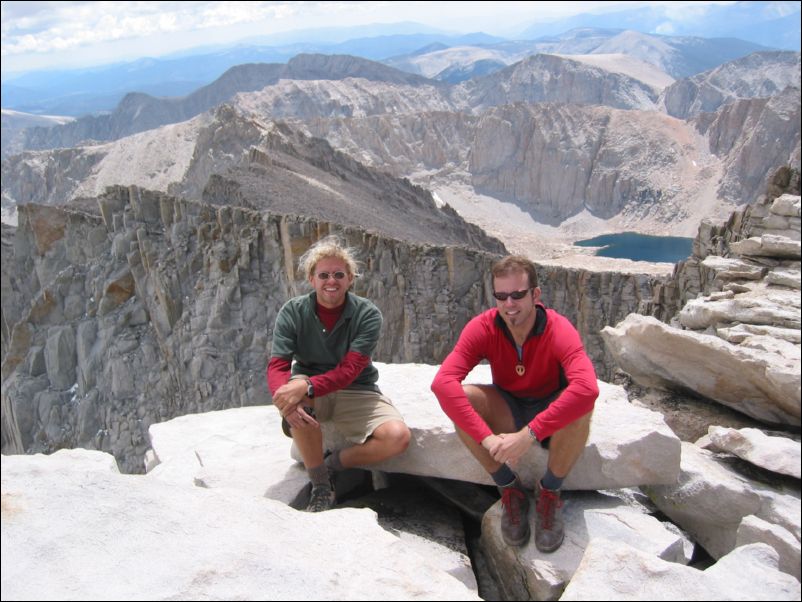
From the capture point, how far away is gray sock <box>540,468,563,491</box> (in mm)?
4728

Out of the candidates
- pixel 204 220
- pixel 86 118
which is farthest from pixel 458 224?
pixel 86 118

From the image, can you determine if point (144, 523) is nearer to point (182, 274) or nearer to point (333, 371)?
point (333, 371)

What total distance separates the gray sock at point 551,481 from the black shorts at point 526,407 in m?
0.36

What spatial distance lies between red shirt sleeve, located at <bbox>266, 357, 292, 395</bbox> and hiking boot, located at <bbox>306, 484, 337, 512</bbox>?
36.6 inches

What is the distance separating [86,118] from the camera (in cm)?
18825

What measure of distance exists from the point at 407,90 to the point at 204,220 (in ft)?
510

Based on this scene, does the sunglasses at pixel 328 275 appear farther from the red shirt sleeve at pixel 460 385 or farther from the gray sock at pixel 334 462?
the gray sock at pixel 334 462

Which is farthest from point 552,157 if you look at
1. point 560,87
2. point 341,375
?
point 341,375

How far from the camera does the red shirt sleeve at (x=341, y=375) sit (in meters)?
5.65

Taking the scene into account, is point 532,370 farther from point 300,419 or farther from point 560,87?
point 560,87

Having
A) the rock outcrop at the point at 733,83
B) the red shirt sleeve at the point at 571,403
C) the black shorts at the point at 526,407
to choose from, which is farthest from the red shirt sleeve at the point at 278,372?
the rock outcrop at the point at 733,83

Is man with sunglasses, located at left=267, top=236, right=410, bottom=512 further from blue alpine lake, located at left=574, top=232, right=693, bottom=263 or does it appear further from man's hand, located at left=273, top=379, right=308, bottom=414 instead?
blue alpine lake, located at left=574, top=232, right=693, bottom=263

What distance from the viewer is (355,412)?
587cm

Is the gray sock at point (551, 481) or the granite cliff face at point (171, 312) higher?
the gray sock at point (551, 481)
